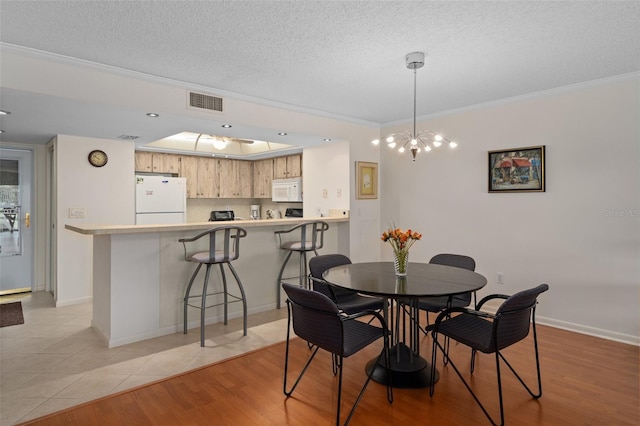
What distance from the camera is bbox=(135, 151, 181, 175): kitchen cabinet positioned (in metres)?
5.94

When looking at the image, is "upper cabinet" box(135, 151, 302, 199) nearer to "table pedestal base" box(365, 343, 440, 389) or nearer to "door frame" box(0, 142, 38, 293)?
"door frame" box(0, 142, 38, 293)

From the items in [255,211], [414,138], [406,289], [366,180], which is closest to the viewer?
[406,289]

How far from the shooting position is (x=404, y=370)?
106 inches

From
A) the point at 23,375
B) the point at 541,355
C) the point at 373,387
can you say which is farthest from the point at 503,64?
the point at 23,375

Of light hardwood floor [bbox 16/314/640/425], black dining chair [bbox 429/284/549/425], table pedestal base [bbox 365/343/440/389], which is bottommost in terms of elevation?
light hardwood floor [bbox 16/314/640/425]

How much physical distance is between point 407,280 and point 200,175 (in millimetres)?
4854

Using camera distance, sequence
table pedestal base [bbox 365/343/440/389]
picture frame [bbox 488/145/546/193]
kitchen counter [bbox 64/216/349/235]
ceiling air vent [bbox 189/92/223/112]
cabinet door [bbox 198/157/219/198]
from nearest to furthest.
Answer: table pedestal base [bbox 365/343/440/389]
kitchen counter [bbox 64/216/349/235]
ceiling air vent [bbox 189/92/223/112]
picture frame [bbox 488/145/546/193]
cabinet door [bbox 198/157/219/198]

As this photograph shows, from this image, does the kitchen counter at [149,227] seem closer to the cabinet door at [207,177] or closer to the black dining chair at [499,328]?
the black dining chair at [499,328]

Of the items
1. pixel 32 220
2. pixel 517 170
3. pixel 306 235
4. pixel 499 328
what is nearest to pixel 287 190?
pixel 306 235

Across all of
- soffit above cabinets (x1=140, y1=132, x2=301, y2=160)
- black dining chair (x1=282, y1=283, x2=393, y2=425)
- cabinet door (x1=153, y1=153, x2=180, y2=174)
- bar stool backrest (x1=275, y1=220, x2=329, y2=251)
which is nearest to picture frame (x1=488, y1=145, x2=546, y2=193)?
bar stool backrest (x1=275, y1=220, x2=329, y2=251)

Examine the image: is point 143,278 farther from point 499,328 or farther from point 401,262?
point 499,328

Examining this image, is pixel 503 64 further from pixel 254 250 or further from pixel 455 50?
pixel 254 250

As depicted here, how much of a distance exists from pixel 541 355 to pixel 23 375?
13.2 feet

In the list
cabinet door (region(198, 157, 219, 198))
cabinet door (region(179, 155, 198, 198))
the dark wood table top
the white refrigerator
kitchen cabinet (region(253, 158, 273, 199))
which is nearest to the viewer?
the dark wood table top
